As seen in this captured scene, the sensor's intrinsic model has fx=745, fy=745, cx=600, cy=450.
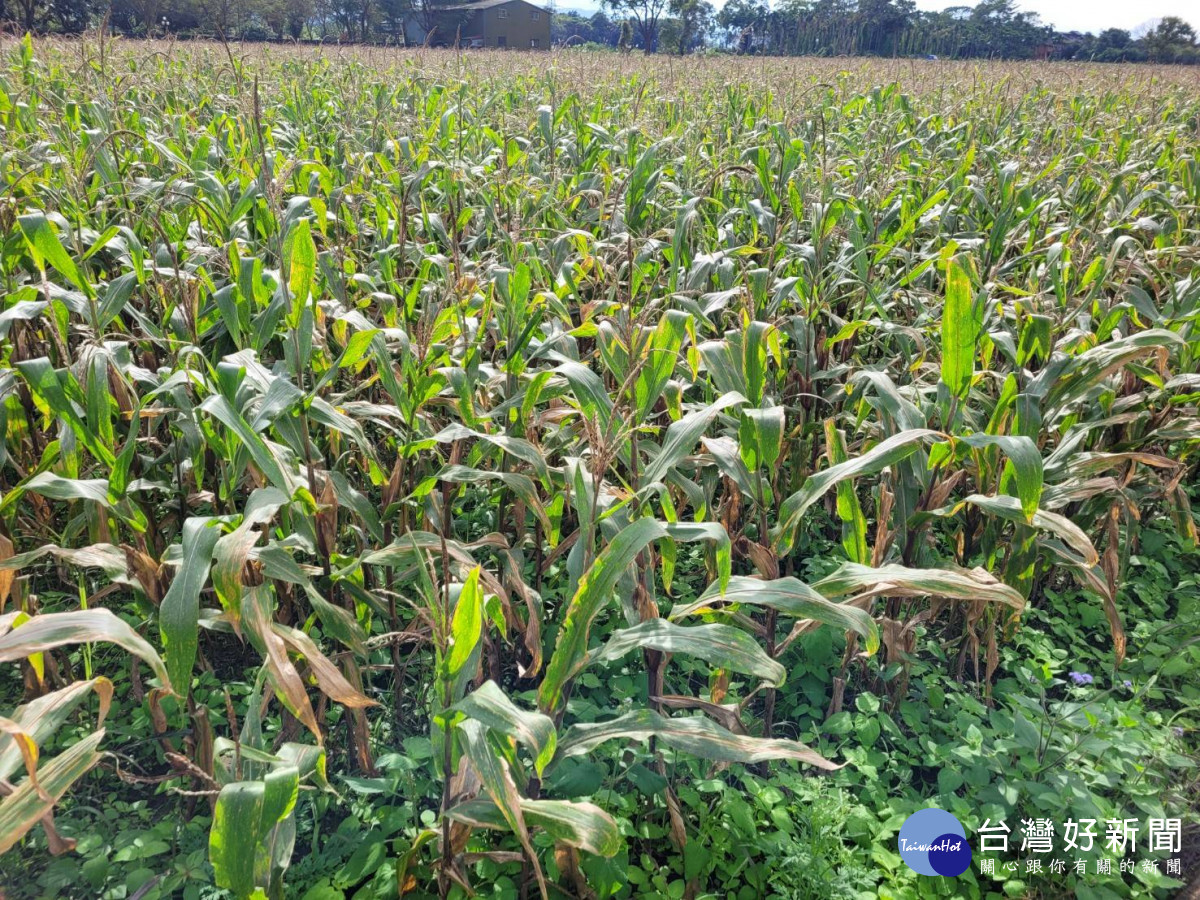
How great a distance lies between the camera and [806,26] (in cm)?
1512

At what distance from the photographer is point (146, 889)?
1141mm

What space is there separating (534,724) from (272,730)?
927 millimetres

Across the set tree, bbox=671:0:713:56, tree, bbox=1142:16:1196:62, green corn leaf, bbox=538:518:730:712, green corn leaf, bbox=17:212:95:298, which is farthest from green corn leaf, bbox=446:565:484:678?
→ tree, bbox=671:0:713:56

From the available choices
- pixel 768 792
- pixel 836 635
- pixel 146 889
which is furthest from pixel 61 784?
pixel 836 635

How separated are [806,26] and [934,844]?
17028mm

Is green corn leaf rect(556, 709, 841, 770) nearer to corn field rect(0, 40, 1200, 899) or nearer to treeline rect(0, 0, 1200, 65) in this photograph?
corn field rect(0, 40, 1200, 899)

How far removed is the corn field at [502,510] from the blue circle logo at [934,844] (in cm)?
23

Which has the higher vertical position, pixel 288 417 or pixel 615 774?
pixel 288 417

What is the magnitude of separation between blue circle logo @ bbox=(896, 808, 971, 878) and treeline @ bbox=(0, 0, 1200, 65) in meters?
10.7

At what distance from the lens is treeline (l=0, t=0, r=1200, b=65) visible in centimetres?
1445

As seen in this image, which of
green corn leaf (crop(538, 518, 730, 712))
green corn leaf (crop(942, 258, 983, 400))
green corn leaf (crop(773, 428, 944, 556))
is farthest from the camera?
green corn leaf (crop(942, 258, 983, 400))

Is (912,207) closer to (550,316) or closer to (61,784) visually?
(550,316)

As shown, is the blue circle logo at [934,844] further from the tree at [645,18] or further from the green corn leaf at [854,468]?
the tree at [645,18]

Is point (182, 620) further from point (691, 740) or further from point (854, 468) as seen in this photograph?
point (854, 468)
